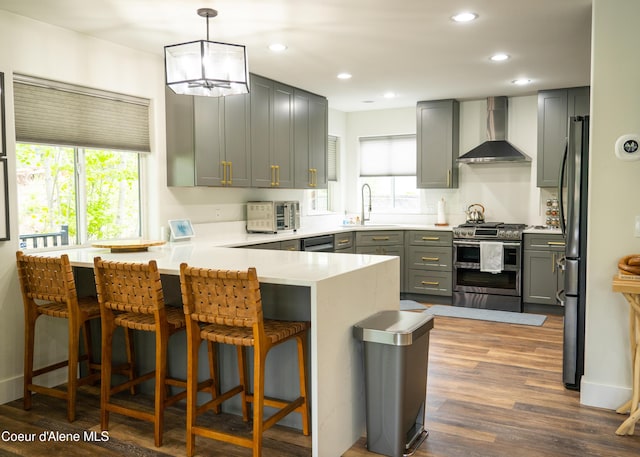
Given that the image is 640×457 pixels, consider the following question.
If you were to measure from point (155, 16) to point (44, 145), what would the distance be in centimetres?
114

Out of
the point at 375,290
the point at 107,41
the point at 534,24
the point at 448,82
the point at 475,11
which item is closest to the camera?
the point at 375,290

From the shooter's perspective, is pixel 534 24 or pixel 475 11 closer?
pixel 475 11

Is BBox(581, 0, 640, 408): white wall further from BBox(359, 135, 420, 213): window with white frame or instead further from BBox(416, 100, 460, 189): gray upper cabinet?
BBox(359, 135, 420, 213): window with white frame

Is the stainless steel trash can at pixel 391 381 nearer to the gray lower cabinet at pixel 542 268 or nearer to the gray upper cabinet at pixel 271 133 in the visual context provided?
the gray upper cabinet at pixel 271 133

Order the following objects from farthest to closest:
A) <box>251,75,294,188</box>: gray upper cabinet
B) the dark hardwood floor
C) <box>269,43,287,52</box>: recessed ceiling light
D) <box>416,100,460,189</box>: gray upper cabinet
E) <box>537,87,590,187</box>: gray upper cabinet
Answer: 1. <box>416,100,460,189</box>: gray upper cabinet
2. <box>537,87,590,187</box>: gray upper cabinet
3. <box>251,75,294,188</box>: gray upper cabinet
4. <box>269,43,287,52</box>: recessed ceiling light
5. the dark hardwood floor

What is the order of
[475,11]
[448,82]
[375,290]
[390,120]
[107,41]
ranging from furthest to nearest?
[390,120], [448,82], [107,41], [475,11], [375,290]

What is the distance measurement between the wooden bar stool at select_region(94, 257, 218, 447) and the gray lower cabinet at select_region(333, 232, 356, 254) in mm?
3397

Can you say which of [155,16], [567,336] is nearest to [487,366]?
[567,336]

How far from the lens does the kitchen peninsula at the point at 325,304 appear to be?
8.38 ft

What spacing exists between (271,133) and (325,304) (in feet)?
10.9

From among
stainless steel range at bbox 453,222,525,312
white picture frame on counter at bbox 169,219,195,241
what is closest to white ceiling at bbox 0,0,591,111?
white picture frame on counter at bbox 169,219,195,241

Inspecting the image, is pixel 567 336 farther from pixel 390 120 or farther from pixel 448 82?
pixel 390 120

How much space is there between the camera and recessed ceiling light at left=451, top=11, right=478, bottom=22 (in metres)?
3.60

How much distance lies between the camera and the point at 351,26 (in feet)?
12.6
